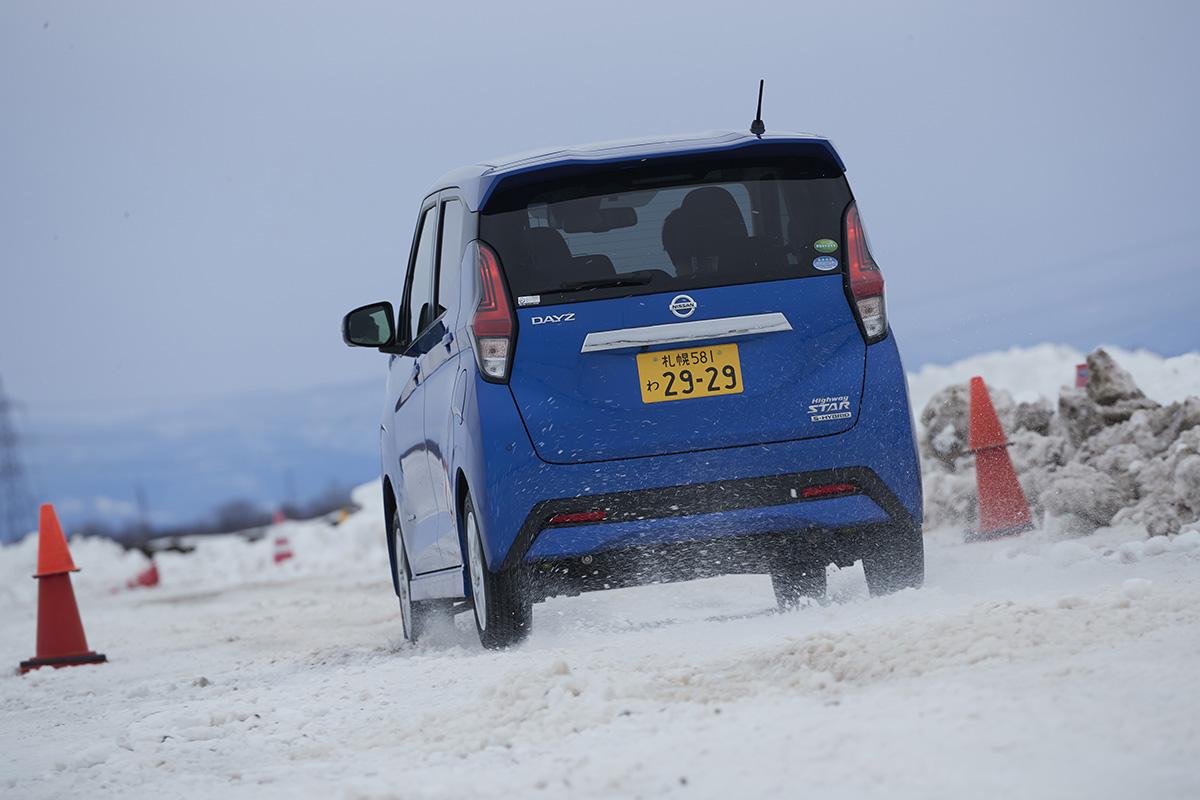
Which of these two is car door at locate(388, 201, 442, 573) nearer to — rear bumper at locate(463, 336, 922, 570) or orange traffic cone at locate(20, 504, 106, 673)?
rear bumper at locate(463, 336, 922, 570)

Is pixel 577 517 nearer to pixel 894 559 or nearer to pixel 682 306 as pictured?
pixel 682 306

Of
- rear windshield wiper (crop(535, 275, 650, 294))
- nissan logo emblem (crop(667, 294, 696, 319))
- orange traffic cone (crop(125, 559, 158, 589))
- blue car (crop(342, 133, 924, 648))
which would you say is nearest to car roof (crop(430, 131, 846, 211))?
blue car (crop(342, 133, 924, 648))

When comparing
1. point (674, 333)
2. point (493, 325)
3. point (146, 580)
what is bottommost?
point (146, 580)

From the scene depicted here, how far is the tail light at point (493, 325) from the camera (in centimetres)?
633

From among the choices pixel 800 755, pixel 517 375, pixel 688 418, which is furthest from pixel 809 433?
pixel 800 755

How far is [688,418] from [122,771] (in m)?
2.40

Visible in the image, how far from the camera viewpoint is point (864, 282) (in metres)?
6.52

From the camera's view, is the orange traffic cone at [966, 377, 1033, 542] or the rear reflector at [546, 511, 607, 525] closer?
the rear reflector at [546, 511, 607, 525]

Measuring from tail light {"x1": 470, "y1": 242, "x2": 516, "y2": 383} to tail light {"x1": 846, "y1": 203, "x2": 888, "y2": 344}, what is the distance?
4.39 feet

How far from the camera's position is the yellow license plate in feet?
20.7

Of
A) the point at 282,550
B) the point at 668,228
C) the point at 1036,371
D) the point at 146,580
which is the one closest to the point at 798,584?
the point at 668,228

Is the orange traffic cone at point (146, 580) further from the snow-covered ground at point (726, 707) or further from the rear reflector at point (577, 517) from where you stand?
the rear reflector at point (577, 517)

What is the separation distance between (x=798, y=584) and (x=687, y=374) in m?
1.42

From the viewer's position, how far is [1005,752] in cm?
359
